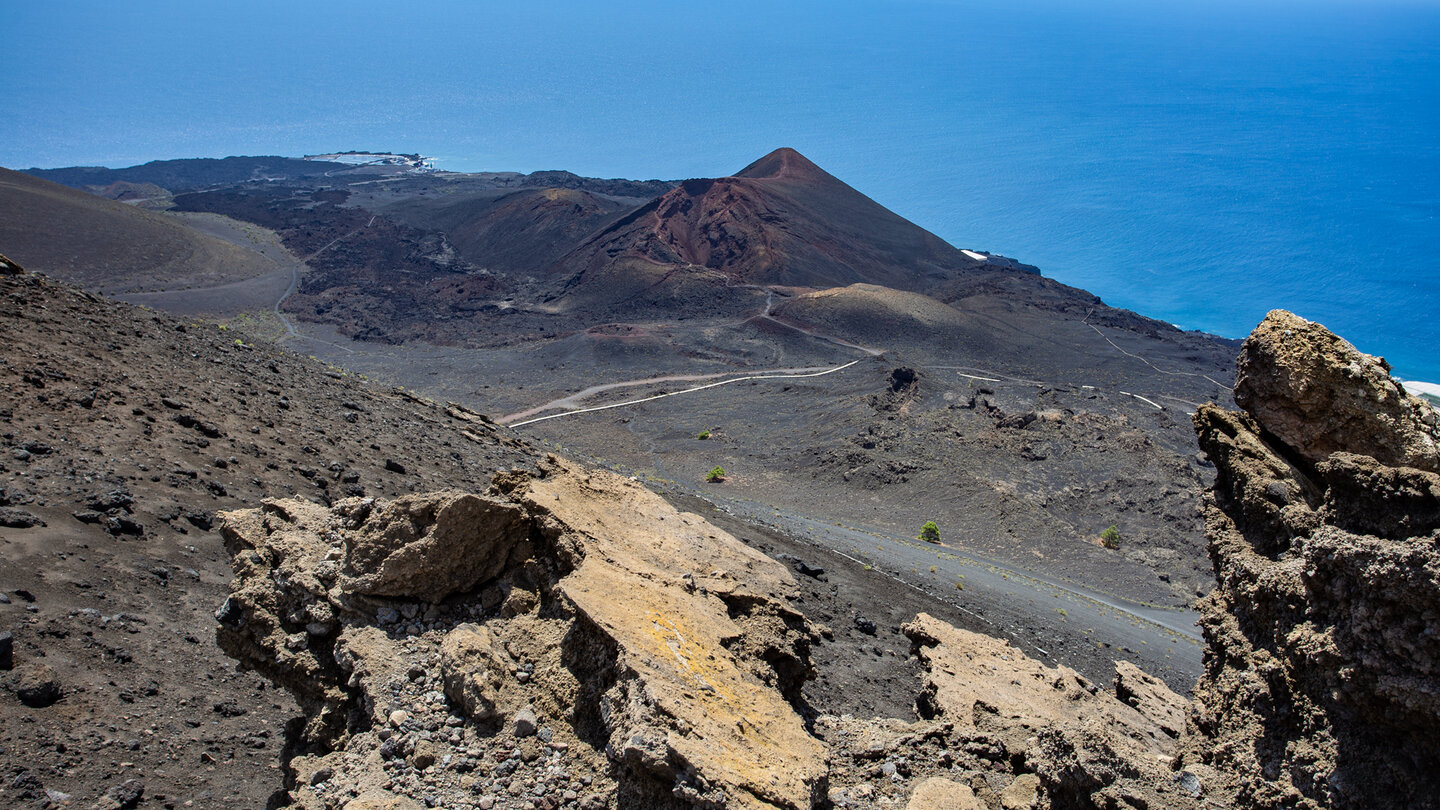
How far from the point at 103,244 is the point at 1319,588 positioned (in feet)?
196

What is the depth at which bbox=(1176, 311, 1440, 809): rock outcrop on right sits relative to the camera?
17.2 ft

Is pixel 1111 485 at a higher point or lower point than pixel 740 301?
lower

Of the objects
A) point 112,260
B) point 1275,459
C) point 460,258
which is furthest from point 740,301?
point 1275,459

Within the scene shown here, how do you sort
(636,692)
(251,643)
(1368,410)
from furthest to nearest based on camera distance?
(1368,410) < (251,643) < (636,692)

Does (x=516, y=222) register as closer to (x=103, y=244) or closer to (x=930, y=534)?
(x=103, y=244)

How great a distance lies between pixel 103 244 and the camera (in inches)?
1905

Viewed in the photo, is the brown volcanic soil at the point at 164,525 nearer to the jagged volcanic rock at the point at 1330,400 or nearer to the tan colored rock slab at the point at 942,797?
the tan colored rock slab at the point at 942,797

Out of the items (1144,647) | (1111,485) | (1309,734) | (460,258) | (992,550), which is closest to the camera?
(1309,734)

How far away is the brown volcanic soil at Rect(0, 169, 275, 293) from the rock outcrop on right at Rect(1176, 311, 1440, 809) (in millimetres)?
51374

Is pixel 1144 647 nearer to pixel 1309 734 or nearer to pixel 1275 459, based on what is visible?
pixel 1275 459

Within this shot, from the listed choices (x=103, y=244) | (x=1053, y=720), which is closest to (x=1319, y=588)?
(x=1053, y=720)

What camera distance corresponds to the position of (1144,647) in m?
15.9

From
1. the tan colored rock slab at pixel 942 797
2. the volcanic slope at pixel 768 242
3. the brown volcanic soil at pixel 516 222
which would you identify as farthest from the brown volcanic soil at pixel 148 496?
the brown volcanic soil at pixel 516 222

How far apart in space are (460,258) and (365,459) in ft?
184
